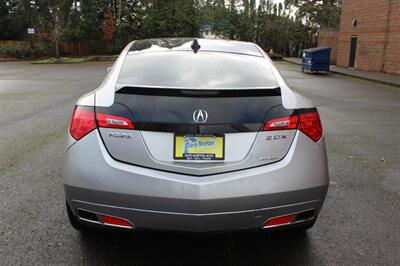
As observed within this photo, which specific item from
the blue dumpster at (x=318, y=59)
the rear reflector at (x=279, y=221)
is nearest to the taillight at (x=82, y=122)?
the rear reflector at (x=279, y=221)

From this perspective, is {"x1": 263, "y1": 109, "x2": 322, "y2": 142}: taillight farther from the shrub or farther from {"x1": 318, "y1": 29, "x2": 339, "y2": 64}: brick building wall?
the shrub

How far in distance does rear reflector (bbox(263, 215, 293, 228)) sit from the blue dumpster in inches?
806

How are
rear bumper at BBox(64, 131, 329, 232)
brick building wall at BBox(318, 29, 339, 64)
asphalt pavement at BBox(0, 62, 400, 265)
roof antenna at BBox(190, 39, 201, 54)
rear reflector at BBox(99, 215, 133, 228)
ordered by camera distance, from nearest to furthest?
rear bumper at BBox(64, 131, 329, 232)
rear reflector at BBox(99, 215, 133, 228)
asphalt pavement at BBox(0, 62, 400, 265)
roof antenna at BBox(190, 39, 201, 54)
brick building wall at BBox(318, 29, 339, 64)

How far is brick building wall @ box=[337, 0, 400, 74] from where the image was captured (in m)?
21.1

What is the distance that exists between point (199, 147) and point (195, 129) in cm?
12

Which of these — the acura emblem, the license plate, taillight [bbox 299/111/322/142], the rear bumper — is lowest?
the rear bumper

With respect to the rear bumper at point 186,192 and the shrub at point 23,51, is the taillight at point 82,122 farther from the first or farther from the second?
the shrub at point 23,51

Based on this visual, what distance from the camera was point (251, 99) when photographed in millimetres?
2744

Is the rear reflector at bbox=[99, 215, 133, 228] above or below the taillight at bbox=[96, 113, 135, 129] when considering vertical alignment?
below

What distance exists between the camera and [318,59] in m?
22.2

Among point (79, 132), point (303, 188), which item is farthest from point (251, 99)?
point (79, 132)

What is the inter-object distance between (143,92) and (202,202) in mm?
817

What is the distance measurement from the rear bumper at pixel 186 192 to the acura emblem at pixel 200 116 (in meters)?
0.36

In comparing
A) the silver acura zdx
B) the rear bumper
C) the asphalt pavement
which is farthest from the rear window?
the asphalt pavement
